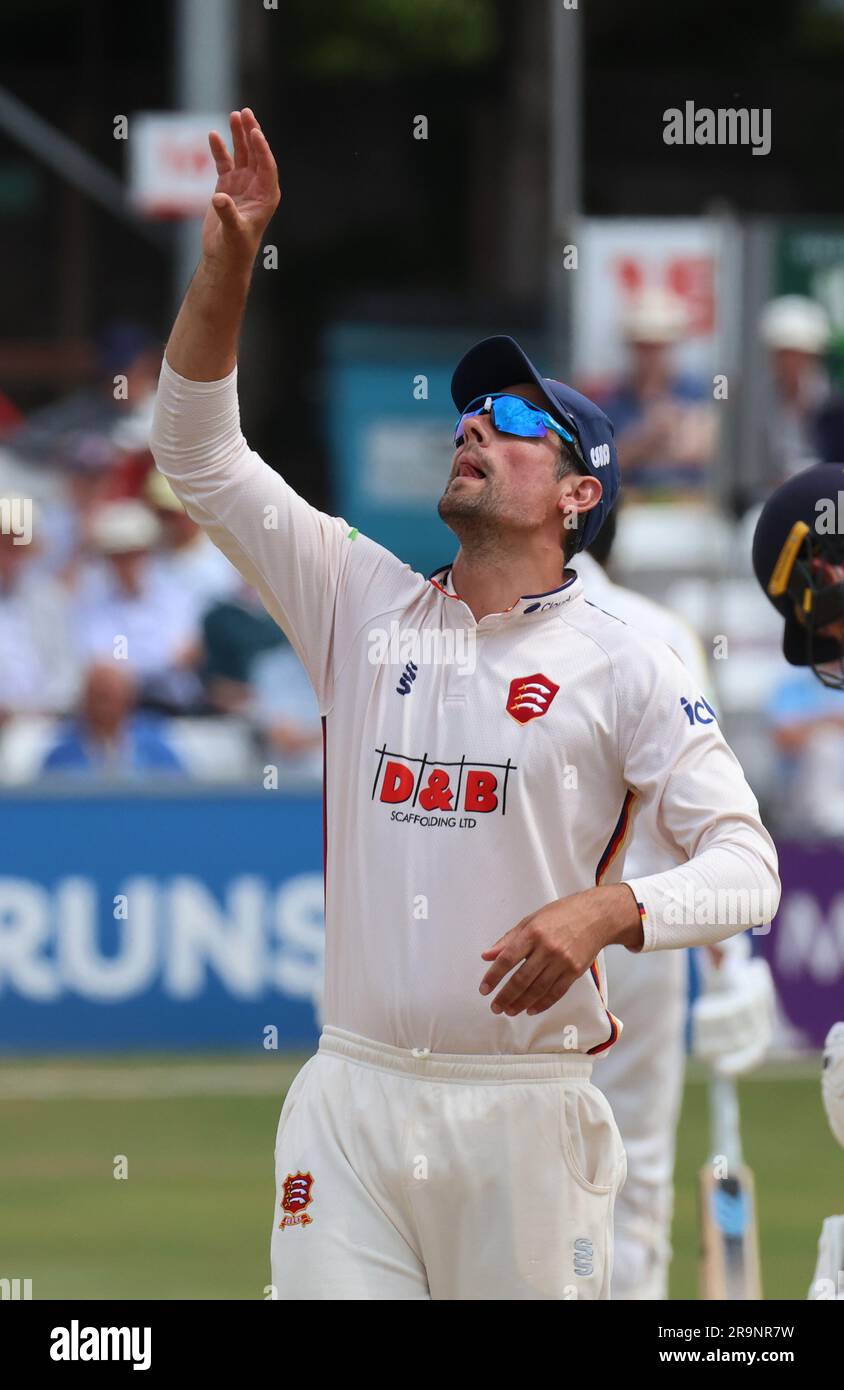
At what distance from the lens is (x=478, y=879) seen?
471 cm

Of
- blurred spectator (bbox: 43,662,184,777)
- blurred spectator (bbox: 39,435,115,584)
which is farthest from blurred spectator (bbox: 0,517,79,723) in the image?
blurred spectator (bbox: 43,662,184,777)

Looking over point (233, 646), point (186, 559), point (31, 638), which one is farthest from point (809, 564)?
point (31, 638)

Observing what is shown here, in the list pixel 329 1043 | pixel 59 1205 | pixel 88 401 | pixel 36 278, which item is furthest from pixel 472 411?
pixel 36 278

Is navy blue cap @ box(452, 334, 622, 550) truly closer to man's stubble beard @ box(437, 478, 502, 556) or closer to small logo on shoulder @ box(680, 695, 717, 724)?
man's stubble beard @ box(437, 478, 502, 556)

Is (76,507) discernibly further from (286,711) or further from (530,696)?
(530,696)

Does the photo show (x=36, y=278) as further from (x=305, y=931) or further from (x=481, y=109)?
(x=305, y=931)

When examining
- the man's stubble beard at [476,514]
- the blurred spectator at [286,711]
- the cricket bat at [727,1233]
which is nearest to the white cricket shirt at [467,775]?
the man's stubble beard at [476,514]

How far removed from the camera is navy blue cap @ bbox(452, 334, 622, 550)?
4.99 metres

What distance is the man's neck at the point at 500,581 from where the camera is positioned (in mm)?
4941

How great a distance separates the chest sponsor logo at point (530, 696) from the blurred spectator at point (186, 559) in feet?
27.1

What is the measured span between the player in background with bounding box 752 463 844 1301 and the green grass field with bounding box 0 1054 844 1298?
8.48 feet

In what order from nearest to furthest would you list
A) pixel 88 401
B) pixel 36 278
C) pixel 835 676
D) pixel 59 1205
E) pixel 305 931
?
pixel 835 676
pixel 59 1205
pixel 305 931
pixel 88 401
pixel 36 278

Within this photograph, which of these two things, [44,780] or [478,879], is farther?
[44,780]
